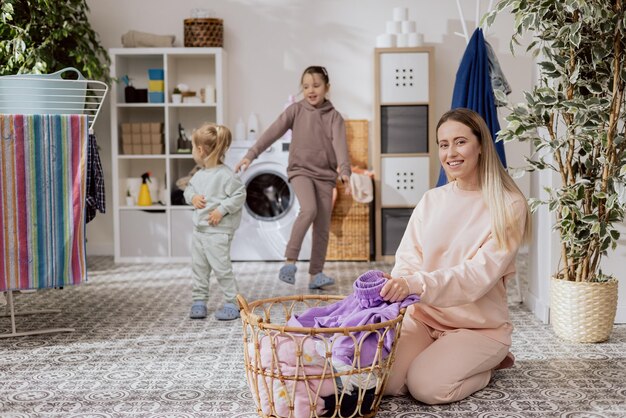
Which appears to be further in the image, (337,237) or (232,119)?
(232,119)

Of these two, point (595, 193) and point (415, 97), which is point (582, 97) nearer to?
point (595, 193)

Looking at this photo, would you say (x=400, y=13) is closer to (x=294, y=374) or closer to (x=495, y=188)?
(x=495, y=188)

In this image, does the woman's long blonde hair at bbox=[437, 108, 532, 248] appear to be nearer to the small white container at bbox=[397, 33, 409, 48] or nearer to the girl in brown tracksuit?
the girl in brown tracksuit

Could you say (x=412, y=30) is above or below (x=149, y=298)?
above

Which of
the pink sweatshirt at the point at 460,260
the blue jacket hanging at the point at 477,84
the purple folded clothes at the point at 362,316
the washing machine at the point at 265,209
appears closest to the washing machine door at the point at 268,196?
the washing machine at the point at 265,209

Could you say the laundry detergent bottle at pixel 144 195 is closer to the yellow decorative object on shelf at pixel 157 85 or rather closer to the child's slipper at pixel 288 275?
the yellow decorative object on shelf at pixel 157 85

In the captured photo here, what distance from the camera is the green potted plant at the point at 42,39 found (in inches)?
179

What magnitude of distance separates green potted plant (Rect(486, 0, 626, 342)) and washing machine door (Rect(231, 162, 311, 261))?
258 cm

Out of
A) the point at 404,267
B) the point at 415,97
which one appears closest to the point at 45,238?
the point at 404,267

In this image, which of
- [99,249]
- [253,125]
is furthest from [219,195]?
[99,249]

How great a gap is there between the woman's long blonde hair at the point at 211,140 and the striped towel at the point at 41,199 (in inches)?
21.7

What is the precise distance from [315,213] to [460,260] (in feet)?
6.65

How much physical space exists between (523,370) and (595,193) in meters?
0.77

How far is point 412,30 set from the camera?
5621 millimetres
